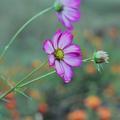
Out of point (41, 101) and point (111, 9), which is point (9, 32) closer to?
point (111, 9)

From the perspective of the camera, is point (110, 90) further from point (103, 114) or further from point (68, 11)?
point (68, 11)

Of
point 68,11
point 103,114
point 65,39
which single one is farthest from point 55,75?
point 65,39

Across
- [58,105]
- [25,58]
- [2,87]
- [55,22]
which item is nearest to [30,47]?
[25,58]

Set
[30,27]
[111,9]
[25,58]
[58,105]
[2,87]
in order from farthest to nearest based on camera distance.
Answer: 1. [111,9]
2. [30,27]
3. [25,58]
4. [58,105]
5. [2,87]

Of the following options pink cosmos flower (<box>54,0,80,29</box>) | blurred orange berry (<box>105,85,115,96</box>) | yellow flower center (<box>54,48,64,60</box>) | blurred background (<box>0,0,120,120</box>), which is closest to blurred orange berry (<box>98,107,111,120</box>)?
blurred background (<box>0,0,120,120</box>)

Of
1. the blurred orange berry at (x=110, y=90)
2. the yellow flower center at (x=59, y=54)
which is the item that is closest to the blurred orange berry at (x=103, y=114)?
the blurred orange berry at (x=110, y=90)

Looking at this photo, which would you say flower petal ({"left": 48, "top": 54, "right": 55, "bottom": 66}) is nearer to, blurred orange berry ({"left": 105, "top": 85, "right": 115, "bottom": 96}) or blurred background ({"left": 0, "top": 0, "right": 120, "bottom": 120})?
blurred background ({"left": 0, "top": 0, "right": 120, "bottom": 120})

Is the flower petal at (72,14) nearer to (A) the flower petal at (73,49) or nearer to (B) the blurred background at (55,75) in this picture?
(A) the flower petal at (73,49)
